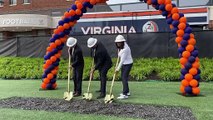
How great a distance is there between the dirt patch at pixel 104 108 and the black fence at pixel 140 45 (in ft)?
25.2

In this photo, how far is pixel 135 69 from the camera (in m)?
14.6

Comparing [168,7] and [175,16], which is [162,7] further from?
[175,16]

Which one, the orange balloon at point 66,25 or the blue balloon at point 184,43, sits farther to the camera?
the orange balloon at point 66,25

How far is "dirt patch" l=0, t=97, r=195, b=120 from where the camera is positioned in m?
6.88

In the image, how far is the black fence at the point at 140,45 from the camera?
14.8m

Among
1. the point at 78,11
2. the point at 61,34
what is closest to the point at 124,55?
the point at 78,11

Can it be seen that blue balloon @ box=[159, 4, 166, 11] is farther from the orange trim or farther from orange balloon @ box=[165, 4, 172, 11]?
the orange trim

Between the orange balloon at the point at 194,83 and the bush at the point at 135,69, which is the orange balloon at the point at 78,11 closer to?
the bush at the point at 135,69

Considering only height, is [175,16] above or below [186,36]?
above

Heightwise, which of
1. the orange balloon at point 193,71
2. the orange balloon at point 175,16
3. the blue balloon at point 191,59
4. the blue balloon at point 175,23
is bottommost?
the orange balloon at point 193,71

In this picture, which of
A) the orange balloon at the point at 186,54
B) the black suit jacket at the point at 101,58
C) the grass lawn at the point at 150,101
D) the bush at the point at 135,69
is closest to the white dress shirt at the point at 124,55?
the black suit jacket at the point at 101,58

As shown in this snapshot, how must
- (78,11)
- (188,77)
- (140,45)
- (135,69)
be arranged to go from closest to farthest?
(188,77)
(78,11)
(135,69)
(140,45)

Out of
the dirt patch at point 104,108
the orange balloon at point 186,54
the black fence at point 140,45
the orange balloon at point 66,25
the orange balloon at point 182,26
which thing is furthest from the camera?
the black fence at point 140,45

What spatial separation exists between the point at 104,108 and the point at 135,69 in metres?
7.08
